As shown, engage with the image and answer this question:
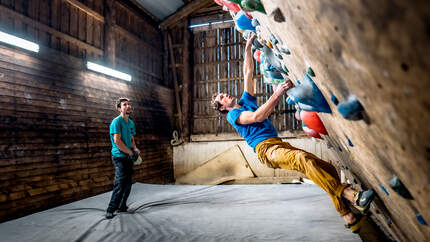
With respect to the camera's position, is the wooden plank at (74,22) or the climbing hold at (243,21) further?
the wooden plank at (74,22)

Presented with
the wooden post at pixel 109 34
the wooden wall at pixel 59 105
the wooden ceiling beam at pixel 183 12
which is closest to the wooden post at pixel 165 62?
the wooden ceiling beam at pixel 183 12

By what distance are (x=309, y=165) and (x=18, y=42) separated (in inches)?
164

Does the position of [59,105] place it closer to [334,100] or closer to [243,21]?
[243,21]

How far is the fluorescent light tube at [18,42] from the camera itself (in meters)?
3.49

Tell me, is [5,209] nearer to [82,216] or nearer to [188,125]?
[82,216]

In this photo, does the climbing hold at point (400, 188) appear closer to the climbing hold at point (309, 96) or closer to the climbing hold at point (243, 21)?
the climbing hold at point (309, 96)

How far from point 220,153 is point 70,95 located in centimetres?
408

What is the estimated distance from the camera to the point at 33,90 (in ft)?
12.8

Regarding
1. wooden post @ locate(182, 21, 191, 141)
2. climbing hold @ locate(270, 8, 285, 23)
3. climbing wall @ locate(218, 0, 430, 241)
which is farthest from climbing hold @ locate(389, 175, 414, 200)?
wooden post @ locate(182, 21, 191, 141)

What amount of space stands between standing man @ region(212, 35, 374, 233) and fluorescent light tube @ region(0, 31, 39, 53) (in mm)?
3013

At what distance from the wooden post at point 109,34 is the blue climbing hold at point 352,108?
5.83 metres

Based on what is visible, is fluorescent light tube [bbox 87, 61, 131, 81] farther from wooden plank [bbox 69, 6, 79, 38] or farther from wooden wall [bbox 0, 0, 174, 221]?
wooden plank [bbox 69, 6, 79, 38]

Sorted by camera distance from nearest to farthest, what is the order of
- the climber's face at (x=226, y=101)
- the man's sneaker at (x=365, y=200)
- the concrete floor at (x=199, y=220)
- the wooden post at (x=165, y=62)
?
the man's sneaker at (x=365, y=200) → the concrete floor at (x=199, y=220) → the climber's face at (x=226, y=101) → the wooden post at (x=165, y=62)

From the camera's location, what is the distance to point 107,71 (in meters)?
5.36
